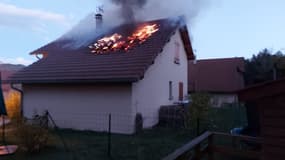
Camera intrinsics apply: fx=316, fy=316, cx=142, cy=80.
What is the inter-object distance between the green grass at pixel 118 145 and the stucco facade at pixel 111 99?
0.68 m

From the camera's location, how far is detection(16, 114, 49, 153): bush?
8.22 m

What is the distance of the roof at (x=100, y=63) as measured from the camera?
501 inches

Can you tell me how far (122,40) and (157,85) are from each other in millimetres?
3078

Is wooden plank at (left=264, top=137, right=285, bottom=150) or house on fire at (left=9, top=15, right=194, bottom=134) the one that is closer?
wooden plank at (left=264, top=137, right=285, bottom=150)

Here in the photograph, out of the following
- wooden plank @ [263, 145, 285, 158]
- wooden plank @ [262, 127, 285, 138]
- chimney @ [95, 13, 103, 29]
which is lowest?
wooden plank @ [263, 145, 285, 158]

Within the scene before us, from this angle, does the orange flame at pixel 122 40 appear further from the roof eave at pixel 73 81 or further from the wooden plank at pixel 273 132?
the wooden plank at pixel 273 132

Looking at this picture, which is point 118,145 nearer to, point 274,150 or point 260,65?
point 274,150

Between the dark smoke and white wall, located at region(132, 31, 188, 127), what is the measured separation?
2.44 metres

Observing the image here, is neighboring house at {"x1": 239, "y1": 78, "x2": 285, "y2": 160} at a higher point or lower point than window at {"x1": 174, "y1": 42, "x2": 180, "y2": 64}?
lower

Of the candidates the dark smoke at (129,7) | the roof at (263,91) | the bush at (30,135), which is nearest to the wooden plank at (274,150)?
the roof at (263,91)

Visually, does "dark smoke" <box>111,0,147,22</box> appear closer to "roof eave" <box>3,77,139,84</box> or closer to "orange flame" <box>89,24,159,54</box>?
"orange flame" <box>89,24,159,54</box>

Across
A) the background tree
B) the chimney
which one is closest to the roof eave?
the chimney

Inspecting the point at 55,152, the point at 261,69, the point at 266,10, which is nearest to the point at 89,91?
Result: the point at 55,152

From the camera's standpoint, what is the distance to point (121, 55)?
14.2 meters
